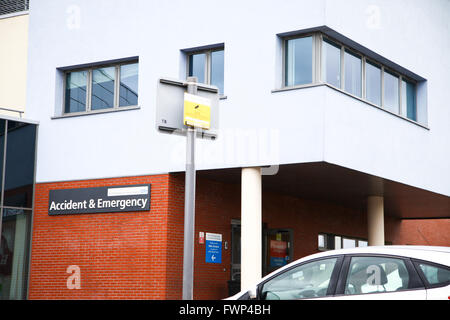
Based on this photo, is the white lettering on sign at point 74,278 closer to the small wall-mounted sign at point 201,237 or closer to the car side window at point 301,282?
the small wall-mounted sign at point 201,237

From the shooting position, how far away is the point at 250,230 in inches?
628

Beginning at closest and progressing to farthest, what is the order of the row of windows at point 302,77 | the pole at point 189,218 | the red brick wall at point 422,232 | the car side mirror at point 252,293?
the pole at point 189,218, the car side mirror at point 252,293, the row of windows at point 302,77, the red brick wall at point 422,232

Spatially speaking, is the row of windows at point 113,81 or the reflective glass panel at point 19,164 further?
the reflective glass panel at point 19,164

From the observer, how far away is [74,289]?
17.9m

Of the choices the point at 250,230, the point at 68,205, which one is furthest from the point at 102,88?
the point at 250,230

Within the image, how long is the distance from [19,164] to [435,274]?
42.1 ft

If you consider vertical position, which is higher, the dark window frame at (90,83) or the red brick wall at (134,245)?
the dark window frame at (90,83)

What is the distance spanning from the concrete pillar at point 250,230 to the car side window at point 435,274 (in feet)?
26.8

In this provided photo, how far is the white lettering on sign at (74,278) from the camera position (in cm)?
1788

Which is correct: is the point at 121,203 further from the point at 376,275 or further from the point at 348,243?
the point at 376,275

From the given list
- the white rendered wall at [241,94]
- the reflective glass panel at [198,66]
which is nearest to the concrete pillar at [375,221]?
the white rendered wall at [241,94]

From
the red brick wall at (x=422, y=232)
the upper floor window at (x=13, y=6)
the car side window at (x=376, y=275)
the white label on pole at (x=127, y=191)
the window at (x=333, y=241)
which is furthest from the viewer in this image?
the red brick wall at (x=422, y=232)
